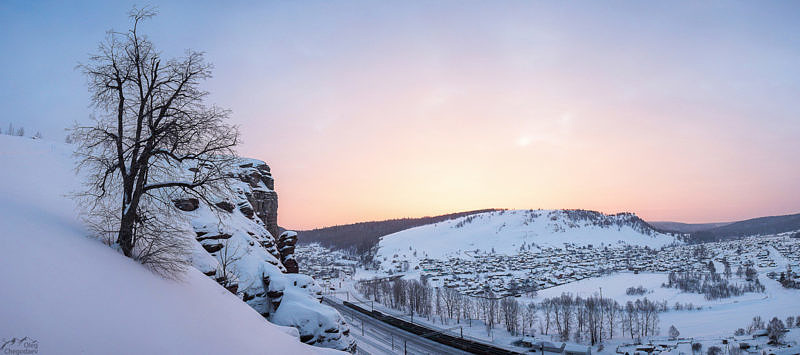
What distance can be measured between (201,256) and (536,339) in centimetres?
5456

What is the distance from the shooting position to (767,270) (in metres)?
122

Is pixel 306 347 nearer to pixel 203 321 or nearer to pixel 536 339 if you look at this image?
pixel 203 321

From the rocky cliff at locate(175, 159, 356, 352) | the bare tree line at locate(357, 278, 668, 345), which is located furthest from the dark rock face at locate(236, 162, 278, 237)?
the bare tree line at locate(357, 278, 668, 345)

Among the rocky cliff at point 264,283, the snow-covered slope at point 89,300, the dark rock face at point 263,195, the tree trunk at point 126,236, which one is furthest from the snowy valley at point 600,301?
the tree trunk at point 126,236

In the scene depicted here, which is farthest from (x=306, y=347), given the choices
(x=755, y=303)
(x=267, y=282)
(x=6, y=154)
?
(x=755, y=303)

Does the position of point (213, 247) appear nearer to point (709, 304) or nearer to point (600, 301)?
point (600, 301)

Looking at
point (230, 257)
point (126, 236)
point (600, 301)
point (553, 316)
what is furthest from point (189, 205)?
point (600, 301)

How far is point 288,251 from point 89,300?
3365cm

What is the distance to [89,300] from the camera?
5520 mm

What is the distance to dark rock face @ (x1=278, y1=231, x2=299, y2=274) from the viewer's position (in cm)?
3525

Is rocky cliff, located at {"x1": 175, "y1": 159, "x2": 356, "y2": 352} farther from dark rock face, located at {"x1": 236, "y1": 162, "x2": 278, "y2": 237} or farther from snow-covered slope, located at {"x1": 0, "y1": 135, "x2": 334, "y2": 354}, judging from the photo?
dark rock face, located at {"x1": 236, "y1": 162, "x2": 278, "y2": 237}

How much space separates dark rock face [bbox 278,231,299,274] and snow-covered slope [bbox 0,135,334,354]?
2597 cm

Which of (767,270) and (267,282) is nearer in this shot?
(267,282)

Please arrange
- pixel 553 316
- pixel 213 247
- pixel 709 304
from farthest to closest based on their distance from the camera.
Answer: pixel 709 304, pixel 553 316, pixel 213 247
